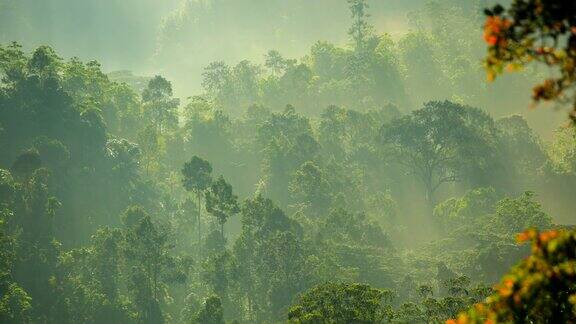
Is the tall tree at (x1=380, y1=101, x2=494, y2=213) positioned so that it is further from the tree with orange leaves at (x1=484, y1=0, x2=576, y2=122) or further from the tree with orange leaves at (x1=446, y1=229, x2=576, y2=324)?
the tree with orange leaves at (x1=484, y1=0, x2=576, y2=122)

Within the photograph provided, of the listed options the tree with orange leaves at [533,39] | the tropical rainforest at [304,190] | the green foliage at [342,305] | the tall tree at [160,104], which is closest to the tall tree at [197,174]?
the tropical rainforest at [304,190]

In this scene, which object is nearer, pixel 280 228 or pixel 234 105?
pixel 280 228

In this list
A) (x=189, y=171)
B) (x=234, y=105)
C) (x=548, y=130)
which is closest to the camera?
(x=189, y=171)

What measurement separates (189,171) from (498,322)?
48544 mm

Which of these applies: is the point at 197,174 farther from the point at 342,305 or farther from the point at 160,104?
the point at 342,305

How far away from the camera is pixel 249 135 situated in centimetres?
8744

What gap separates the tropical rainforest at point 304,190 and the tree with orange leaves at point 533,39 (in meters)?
0.03

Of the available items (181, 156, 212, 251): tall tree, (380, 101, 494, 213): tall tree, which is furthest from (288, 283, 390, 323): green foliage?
(380, 101, 494, 213): tall tree

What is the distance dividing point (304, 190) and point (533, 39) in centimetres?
5591

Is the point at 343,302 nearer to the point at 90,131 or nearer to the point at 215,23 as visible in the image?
the point at 90,131

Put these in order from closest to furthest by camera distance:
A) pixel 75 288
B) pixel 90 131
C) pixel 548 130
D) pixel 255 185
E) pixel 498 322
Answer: pixel 498 322 → pixel 75 288 → pixel 90 131 → pixel 255 185 → pixel 548 130

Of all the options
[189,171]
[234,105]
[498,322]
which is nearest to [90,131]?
[189,171]

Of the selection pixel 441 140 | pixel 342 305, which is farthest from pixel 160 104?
pixel 342 305

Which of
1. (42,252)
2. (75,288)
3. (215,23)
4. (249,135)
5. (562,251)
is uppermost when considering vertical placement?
(215,23)
